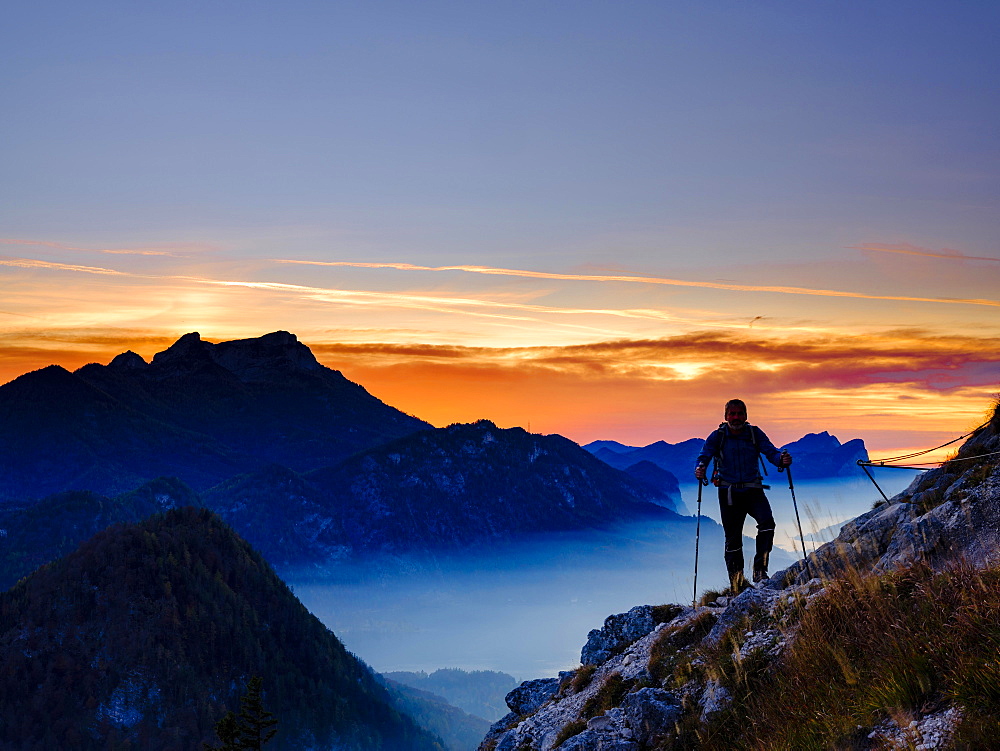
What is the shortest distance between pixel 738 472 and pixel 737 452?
42 centimetres

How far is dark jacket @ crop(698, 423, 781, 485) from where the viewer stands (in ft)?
54.6

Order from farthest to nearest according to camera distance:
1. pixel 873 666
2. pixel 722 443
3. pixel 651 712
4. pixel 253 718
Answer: pixel 253 718 < pixel 722 443 < pixel 651 712 < pixel 873 666

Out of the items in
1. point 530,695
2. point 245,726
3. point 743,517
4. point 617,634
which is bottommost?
point 245,726

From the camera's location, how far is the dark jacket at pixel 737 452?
16.6 m

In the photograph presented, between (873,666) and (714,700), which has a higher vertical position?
(873,666)

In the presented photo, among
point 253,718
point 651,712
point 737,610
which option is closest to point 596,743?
point 651,712

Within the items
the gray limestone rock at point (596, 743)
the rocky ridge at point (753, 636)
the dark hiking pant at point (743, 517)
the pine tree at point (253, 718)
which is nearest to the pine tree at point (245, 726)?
the pine tree at point (253, 718)

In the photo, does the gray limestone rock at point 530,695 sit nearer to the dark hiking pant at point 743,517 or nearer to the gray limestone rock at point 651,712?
the dark hiking pant at point 743,517

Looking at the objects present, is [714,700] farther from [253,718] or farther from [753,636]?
[253,718]

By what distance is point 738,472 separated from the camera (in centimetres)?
1667

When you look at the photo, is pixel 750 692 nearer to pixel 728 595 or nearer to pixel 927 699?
pixel 927 699

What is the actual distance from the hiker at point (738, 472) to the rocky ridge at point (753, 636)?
5.07 feet

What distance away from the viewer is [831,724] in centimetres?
777

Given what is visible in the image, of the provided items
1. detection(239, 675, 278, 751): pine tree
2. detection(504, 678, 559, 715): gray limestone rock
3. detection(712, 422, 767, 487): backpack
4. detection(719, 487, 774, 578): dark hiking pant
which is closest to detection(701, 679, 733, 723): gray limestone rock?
detection(719, 487, 774, 578): dark hiking pant
